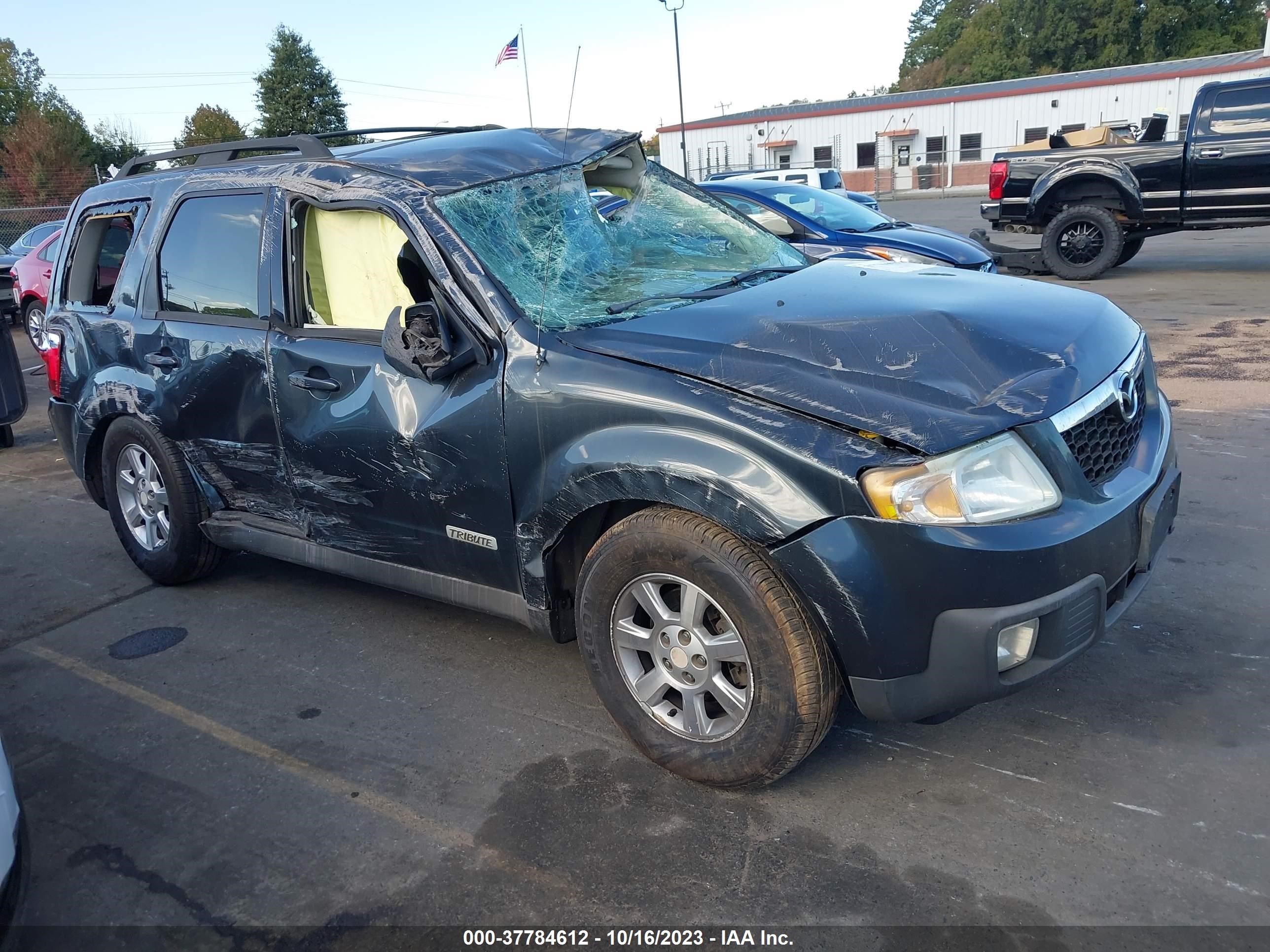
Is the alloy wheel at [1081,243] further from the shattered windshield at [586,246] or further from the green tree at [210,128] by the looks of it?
the green tree at [210,128]

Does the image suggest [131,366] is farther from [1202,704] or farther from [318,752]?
[1202,704]

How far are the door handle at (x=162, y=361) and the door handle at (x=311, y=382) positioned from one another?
823mm

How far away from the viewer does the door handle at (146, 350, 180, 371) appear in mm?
4305

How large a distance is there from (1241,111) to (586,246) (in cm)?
1152

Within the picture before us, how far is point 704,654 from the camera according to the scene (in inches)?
112

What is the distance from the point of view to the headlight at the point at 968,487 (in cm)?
249

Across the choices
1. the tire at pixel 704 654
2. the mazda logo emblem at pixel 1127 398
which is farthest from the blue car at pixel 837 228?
the tire at pixel 704 654

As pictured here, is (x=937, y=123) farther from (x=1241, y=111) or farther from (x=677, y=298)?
(x=677, y=298)

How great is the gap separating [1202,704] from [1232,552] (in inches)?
53.3

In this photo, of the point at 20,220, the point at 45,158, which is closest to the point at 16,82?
the point at 45,158

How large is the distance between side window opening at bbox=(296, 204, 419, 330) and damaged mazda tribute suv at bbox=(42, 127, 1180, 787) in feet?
0.04

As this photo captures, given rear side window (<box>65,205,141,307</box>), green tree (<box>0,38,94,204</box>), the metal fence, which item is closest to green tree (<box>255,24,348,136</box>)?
green tree (<box>0,38,94,204</box>)

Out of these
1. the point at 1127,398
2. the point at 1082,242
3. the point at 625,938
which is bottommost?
the point at 625,938

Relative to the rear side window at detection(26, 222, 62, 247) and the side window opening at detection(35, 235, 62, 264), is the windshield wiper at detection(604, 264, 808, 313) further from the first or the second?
the rear side window at detection(26, 222, 62, 247)
